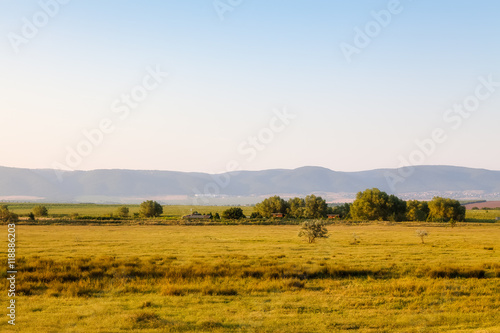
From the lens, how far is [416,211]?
113m

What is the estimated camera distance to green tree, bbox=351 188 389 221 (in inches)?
4434

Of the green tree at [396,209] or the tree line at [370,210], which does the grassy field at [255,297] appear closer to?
the tree line at [370,210]

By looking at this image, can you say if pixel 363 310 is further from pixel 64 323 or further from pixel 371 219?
pixel 371 219

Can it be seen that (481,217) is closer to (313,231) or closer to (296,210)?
(296,210)

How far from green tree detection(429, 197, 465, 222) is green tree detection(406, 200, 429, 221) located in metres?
→ 2.10

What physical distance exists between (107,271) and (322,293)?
12.3m

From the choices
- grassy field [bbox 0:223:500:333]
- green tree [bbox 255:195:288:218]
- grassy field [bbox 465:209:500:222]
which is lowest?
grassy field [bbox 465:209:500:222]

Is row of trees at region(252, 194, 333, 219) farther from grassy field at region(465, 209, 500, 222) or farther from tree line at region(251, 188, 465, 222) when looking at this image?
grassy field at region(465, 209, 500, 222)

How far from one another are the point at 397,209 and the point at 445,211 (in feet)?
38.0

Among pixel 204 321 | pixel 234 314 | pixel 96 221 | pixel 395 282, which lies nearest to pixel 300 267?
pixel 395 282

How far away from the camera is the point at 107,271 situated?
84.5ft

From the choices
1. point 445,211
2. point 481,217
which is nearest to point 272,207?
point 445,211

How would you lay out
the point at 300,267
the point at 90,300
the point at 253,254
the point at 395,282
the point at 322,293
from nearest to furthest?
the point at 90,300, the point at 322,293, the point at 395,282, the point at 300,267, the point at 253,254

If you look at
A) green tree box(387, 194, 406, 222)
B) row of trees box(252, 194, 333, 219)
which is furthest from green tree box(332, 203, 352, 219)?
green tree box(387, 194, 406, 222)
